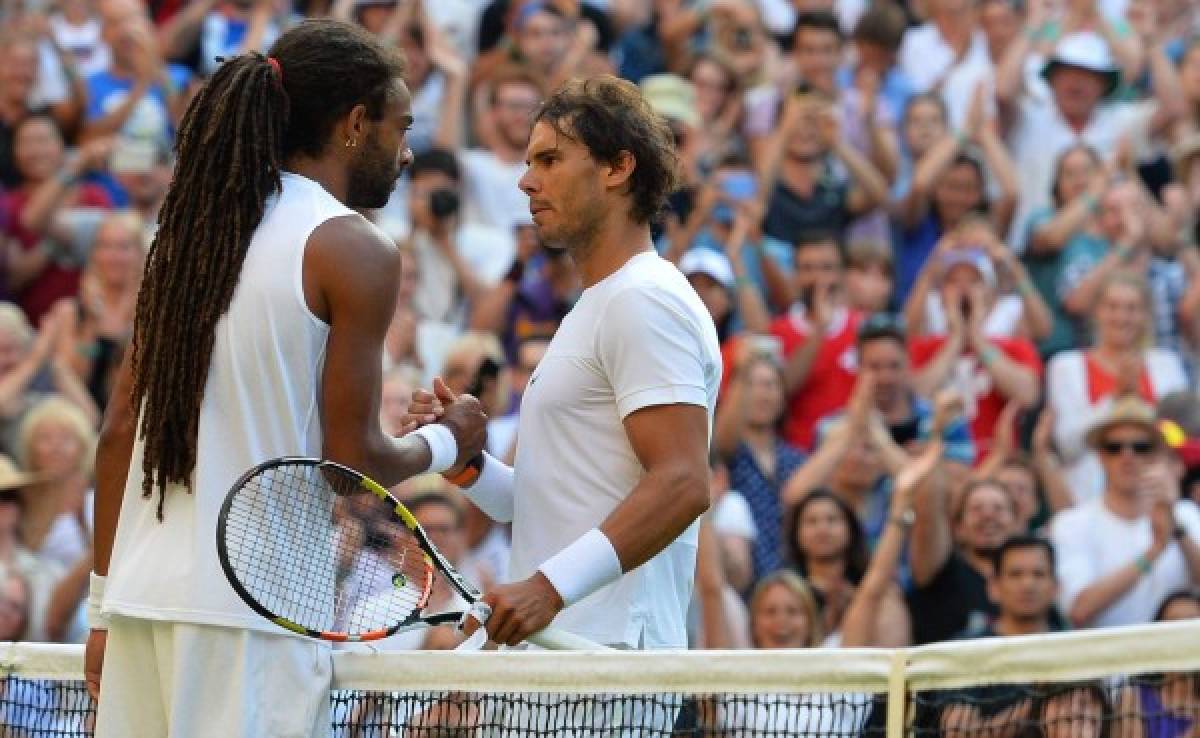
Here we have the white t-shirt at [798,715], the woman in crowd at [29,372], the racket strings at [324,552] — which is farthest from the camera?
the woman in crowd at [29,372]

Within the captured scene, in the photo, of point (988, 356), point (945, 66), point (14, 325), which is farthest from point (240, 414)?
point (945, 66)

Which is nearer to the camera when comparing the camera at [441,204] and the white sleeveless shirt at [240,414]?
the white sleeveless shirt at [240,414]

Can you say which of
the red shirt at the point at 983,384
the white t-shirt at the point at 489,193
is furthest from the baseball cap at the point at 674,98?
the red shirt at the point at 983,384

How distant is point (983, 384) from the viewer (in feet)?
37.8

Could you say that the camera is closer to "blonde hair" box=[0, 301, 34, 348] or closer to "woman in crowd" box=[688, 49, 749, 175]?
"woman in crowd" box=[688, 49, 749, 175]

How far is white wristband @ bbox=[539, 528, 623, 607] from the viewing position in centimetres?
474

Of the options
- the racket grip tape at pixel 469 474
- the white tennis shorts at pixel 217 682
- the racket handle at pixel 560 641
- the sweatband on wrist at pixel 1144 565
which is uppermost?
the sweatband on wrist at pixel 1144 565

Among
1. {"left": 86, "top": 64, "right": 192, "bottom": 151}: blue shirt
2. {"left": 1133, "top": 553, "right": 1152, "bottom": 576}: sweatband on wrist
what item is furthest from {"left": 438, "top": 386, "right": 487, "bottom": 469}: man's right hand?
{"left": 86, "top": 64, "right": 192, "bottom": 151}: blue shirt

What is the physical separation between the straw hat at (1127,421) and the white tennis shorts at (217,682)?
5720 mm

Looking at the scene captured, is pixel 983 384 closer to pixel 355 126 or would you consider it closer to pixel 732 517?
pixel 732 517

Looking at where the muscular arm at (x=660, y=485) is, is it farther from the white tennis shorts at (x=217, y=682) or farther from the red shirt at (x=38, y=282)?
the red shirt at (x=38, y=282)

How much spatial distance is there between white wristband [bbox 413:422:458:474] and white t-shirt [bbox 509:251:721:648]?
0.52 feet

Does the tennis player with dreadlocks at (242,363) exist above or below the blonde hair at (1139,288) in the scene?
below

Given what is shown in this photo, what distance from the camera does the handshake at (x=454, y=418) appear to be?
206 inches
